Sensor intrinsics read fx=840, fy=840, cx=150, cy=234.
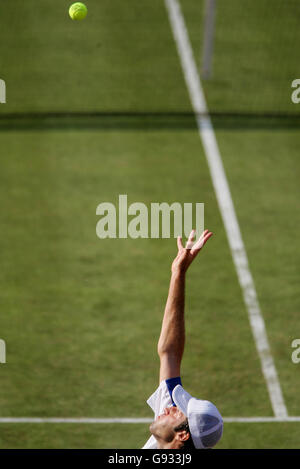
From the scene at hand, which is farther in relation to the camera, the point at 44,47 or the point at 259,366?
the point at 44,47

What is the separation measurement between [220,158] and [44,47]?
5.92 metres

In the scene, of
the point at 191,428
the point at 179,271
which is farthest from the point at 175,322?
the point at 191,428

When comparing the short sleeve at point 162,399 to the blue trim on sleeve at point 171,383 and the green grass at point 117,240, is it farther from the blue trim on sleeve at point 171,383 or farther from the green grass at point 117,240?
the green grass at point 117,240

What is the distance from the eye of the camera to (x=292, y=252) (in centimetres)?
1397

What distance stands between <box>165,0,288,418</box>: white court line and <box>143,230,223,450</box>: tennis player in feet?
14.8

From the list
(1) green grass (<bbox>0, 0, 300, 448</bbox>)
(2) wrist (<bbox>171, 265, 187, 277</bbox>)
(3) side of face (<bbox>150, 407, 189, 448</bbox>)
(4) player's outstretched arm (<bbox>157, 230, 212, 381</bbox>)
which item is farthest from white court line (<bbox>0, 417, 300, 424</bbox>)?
(3) side of face (<bbox>150, 407, 189, 448</bbox>)

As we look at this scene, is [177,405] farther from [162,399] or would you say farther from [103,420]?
[103,420]

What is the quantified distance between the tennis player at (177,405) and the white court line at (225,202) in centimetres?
450

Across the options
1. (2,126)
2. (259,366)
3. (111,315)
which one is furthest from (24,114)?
(259,366)

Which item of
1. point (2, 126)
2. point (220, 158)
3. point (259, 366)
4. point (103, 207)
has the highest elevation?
point (2, 126)

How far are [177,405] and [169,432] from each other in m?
0.33

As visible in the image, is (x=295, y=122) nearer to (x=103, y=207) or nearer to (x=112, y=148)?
(x=112, y=148)

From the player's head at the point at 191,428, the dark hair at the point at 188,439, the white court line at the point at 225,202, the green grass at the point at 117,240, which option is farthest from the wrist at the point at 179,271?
the white court line at the point at 225,202

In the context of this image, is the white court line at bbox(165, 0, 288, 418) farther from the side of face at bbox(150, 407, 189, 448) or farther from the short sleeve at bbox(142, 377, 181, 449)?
the side of face at bbox(150, 407, 189, 448)
